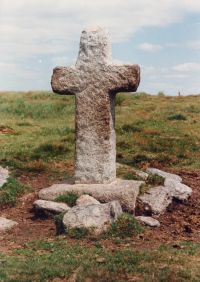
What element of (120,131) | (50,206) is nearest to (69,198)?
(50,206)

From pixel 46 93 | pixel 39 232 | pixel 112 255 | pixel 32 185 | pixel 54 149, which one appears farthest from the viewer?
pixel 46 93

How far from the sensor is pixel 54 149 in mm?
18062

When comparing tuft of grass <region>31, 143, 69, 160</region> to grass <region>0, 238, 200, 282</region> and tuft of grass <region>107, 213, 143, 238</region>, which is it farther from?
grass <region>0, 238, 200, 282</region>

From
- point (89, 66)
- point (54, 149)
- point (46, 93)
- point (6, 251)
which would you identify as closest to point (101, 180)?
point (89, 66)

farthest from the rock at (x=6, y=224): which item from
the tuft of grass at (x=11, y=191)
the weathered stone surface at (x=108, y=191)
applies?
the tuft of grass at (x=11, y=191)

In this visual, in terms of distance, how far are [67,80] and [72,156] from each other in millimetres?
5740

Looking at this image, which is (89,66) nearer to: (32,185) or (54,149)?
(32,185)

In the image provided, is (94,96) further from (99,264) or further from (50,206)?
(99,264)

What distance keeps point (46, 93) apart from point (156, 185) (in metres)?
24.1

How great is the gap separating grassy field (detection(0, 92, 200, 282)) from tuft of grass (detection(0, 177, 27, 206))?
0.07 ft

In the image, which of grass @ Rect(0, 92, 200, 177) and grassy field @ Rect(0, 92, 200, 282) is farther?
grass @ Rect(0, 92, 200, 177)

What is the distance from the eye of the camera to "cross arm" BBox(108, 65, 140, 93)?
442 inches

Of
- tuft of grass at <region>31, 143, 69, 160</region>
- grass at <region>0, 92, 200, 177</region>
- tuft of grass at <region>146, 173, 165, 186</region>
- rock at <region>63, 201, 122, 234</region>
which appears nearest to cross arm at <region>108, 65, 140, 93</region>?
tuft of grass at <region>146, 173, 165, 186</region>

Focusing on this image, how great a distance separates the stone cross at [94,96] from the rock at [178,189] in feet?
4.72
